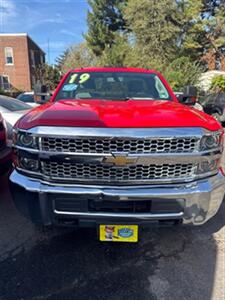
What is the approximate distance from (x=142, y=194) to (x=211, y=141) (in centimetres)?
75

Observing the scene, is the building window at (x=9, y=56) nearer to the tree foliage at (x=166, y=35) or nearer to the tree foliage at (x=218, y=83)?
the tree foliage at (x=166, y=35)

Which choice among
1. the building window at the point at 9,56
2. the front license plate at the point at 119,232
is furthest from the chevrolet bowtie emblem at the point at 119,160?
the building window at the point at 9,56

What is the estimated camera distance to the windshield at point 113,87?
3725 millimetres

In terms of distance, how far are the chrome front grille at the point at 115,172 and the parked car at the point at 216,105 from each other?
821 cm

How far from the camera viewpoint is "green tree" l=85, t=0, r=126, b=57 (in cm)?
2936

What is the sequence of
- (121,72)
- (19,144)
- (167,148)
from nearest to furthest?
(167,148) < (19,144) < (121,72)

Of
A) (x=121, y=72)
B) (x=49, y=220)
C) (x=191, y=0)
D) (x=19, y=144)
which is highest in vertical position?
(x=191, y=0)

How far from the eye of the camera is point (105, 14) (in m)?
29.8

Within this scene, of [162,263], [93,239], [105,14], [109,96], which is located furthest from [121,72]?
[105,14]

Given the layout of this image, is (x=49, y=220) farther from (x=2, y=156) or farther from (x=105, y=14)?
(x=105, y=14)

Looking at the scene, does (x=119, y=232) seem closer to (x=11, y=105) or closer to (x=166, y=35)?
(x=11, y=105)

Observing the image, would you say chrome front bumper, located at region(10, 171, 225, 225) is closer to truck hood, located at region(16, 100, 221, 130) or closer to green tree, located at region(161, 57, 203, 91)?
truck hood, located at region(16, 100, 221, 130)

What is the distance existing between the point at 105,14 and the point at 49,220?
1236 inches

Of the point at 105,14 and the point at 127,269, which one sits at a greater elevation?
the point at 105,14
